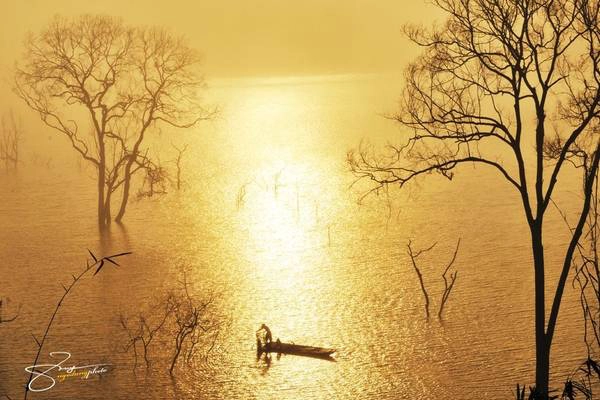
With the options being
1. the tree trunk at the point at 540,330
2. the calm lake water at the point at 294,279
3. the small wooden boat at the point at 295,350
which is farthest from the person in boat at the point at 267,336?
the tree trunk at the point at 540,330

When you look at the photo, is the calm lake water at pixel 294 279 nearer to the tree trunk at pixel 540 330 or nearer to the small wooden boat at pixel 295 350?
the small wooden boat at pixel 295 350

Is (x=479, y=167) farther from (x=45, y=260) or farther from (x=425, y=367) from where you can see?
(x=425, y=367)

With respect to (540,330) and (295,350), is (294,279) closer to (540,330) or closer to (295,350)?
(295,350)

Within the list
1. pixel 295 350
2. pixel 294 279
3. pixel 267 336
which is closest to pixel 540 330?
pixel 295 350

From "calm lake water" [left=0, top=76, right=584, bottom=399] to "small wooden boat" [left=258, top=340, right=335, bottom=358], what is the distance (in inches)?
23.0

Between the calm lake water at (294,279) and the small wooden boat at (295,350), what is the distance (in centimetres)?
58

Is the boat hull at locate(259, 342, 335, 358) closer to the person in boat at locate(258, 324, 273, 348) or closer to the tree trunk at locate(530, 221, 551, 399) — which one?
the person in boat at locate(258, 324, 273, 348)

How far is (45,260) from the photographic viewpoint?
48.5 meters

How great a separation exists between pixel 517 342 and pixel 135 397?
1441cm

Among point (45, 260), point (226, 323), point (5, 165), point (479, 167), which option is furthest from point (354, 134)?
point (226, 323)

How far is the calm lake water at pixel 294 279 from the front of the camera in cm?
3070

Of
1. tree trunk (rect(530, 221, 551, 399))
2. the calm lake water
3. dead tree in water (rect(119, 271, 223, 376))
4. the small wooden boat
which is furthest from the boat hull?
tree trunk (rect(530, 221, 551, 399))

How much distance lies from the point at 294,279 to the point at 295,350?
39.9ft

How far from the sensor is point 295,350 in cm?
3312
